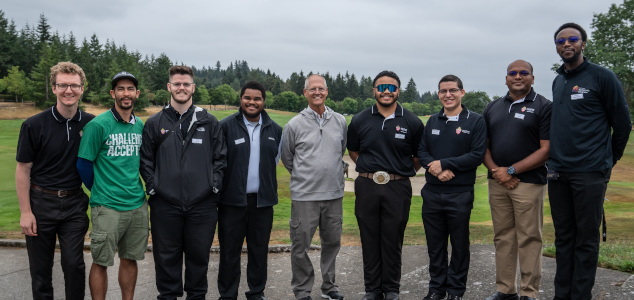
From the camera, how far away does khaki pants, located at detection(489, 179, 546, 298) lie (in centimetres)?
482

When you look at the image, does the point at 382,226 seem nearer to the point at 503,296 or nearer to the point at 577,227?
the point at 503,296

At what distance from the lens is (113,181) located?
4.43 m

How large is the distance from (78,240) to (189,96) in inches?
73.2

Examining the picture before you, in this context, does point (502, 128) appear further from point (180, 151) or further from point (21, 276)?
point (21, 276)

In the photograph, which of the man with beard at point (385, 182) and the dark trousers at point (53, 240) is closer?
the dark trousers at point (53, 240)

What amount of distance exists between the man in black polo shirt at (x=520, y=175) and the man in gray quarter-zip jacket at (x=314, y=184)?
181 centimetres

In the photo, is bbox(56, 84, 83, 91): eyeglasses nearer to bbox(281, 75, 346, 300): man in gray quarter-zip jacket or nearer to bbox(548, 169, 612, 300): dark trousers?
bbox(281, 75, 346, 300): man in gray quarter-zip jacket

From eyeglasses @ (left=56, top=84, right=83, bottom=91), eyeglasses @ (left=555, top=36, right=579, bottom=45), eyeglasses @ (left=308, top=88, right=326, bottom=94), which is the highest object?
eyeglasses @ (left=555, top=36, right=579, bottom=45)

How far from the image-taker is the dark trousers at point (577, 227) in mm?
4395

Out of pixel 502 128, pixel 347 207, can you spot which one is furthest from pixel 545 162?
pixel 347 207

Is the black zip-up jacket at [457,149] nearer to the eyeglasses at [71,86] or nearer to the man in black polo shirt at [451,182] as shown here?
the man in black polo shirt at [451,182]

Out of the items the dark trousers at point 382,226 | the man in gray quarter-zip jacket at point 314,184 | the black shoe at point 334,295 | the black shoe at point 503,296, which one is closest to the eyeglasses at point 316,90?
the man in gray quarter-zip jacket at point 314,184

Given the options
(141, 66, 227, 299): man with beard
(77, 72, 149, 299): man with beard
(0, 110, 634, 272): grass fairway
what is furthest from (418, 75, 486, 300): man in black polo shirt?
(77, 72, 149, 299): man with beard

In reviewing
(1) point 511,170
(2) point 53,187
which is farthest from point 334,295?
(2) point 53,187
